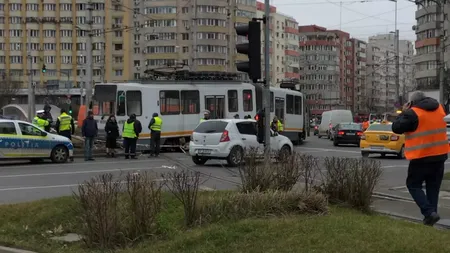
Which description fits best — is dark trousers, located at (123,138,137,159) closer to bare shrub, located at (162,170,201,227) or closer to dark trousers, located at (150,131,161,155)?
dark trousers, located at (150,131,161,155)

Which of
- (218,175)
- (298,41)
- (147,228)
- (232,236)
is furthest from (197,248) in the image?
(298,41)

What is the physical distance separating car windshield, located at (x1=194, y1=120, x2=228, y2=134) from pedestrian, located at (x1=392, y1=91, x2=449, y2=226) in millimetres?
11757

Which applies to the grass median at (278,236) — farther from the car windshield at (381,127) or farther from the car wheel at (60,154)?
the car windshield at (381,127)

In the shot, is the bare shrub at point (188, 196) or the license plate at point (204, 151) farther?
the license plate at point (204, 151)

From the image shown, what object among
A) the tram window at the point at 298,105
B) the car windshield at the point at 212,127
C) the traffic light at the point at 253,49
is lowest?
the car windshield at the point at 212,127

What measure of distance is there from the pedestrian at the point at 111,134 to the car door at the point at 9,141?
415 cm

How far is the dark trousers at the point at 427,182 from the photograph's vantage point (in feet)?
25.4

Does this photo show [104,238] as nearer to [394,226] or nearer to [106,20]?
[394,226]

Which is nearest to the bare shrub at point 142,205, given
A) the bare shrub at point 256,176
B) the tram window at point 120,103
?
the bare shrub at point 256,176

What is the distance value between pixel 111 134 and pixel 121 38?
8346cm

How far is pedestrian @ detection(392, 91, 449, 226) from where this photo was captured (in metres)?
7.74

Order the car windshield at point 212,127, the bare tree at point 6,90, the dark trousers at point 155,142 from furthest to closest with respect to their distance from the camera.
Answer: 1. the bare tree at point 6,90
2. the dark trousers at point 155,142
3. the car windshield at point 212,127

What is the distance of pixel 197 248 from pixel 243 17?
10729cm

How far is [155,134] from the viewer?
2384 cm
